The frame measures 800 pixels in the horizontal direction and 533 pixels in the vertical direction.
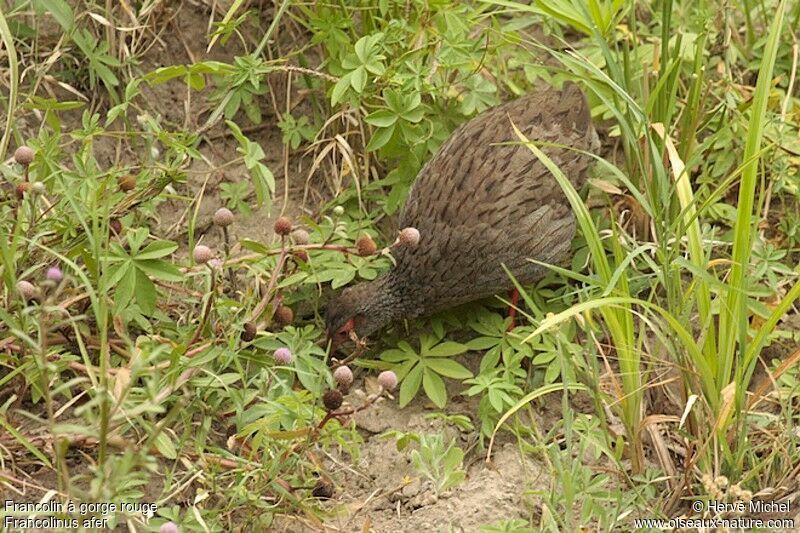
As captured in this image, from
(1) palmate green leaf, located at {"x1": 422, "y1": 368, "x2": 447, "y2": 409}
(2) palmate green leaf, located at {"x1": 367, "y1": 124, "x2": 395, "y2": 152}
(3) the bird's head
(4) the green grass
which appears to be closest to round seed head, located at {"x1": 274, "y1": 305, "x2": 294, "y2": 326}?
(4) the green grass

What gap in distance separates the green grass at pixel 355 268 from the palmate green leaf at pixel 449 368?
0.01 meters

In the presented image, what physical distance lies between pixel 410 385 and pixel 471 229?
2.25 ft

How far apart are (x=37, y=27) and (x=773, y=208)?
329cm

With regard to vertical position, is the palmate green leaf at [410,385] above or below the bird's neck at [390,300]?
below

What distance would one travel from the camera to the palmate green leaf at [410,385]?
15.1 feet

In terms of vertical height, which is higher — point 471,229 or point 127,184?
point 127,184

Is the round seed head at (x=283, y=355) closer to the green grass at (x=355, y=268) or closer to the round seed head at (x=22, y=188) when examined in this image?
the green grass at (x=355, y=268)

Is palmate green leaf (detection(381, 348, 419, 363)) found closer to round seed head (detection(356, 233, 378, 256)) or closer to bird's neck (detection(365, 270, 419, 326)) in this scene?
bird's neck (detection(365, 270, 419, 326))

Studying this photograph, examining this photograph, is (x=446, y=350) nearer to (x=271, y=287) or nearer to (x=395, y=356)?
(x=395, y=356)

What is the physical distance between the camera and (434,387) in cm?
462

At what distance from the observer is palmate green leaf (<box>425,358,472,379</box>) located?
4641mm

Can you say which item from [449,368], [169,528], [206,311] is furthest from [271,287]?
[169,528]

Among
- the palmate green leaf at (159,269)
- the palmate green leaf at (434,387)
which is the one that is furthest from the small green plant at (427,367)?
the palmate green leaf at (159,269)

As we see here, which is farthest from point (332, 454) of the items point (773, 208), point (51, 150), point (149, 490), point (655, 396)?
point (773, 208)
